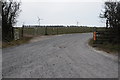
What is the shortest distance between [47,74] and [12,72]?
4.77 feet

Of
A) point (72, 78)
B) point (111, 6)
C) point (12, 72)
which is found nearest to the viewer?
point (72, 78)

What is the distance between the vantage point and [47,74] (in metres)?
9.41

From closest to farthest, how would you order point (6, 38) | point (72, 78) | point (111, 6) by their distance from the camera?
point (72, 78) → point (6, 38) → point (111, 6)

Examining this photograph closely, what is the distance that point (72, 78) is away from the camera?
28.5 ft

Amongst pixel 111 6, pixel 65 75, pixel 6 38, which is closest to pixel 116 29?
pixel 111 6

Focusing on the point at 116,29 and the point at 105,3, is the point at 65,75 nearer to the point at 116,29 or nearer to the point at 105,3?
the point at 116,29

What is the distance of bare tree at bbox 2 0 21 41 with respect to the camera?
1262 inches

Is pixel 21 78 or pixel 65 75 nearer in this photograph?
pixel 21 78

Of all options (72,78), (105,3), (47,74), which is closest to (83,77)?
(72,78)

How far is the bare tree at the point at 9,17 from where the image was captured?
32.1 metres

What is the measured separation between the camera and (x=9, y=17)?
33.9 meters

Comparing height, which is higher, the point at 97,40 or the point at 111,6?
the point at 111,6

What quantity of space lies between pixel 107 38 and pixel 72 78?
19676 millimetres

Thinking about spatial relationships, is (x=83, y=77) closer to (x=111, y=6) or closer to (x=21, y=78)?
(x=21, y=78)
